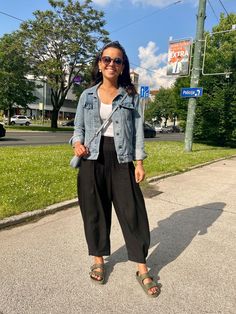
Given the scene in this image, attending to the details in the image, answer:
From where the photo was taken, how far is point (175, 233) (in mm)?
4309

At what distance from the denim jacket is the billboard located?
1184 cm

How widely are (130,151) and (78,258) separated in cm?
136

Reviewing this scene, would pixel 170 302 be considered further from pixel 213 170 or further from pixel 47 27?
pixel 47 27

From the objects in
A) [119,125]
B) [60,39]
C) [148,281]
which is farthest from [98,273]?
[60,39]

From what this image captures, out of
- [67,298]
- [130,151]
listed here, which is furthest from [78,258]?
[130,151]

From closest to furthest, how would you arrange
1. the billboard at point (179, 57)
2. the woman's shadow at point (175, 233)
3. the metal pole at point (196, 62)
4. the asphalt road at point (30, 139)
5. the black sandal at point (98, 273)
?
the black sandal at point (98, 273) < the woman's shadow at point (175, 233) < the metal pole at point (196, 62) < the billboard at point (179, 57) < the asphalt road at point (30, 139)

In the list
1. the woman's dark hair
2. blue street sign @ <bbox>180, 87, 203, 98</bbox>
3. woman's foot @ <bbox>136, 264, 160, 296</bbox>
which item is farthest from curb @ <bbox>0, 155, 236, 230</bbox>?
blue street sign @ <bbox>180, 87, 203, 98</bbox>

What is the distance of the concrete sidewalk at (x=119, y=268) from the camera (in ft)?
8.63

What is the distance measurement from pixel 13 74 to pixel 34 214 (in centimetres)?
3327

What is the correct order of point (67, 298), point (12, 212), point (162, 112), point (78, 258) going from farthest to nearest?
point (162, 112), point (12, 212), point (78, 258), point (67, 298)

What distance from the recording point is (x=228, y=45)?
20359 millimetres

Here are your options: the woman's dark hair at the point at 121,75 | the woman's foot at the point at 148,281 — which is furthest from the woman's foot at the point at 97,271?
the woman's dark hair at the point at 121,75

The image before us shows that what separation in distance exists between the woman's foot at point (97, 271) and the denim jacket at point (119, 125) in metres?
1.01

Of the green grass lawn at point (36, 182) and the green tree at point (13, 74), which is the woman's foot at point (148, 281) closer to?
the green grass lawn at point (36, 182)
